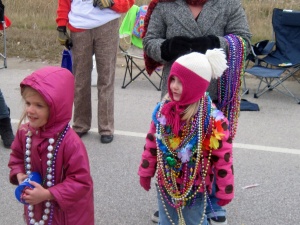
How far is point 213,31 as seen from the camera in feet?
9.78

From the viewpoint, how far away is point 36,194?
2244mm

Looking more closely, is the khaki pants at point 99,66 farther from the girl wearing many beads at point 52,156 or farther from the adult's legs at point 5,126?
the girl wearing many beads at point 52,156

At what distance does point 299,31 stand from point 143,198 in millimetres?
4309

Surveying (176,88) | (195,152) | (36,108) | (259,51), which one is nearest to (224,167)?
(195,152)

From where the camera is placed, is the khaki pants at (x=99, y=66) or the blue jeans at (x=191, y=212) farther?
the khaki pants at (x=99, y=66)

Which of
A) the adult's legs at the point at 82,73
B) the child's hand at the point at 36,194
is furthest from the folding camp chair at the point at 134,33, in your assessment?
the child's hand at the point at 36,194

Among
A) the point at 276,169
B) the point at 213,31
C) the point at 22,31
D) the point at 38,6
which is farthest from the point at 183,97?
the point at 38,6

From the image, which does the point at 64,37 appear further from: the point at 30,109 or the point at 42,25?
the point at 42,25

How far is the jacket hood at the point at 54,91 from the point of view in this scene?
7.25 ft

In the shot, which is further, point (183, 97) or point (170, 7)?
point (170, 7)

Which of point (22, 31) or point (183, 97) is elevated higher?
point (183, 97)

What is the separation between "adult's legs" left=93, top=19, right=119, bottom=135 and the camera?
4.59 m

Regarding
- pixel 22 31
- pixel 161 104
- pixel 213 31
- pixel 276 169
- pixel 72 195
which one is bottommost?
pixel 22 31

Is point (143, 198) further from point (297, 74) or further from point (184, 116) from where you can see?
point (297, 74)
